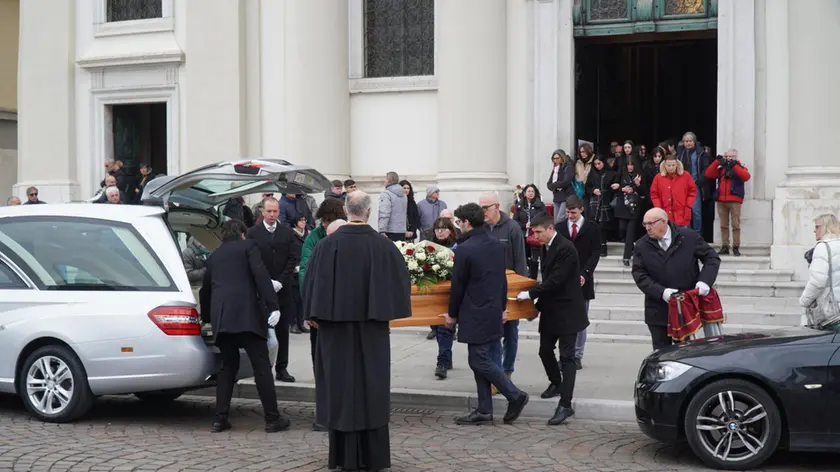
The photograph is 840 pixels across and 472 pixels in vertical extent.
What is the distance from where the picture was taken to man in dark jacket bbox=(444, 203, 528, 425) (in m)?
9.26

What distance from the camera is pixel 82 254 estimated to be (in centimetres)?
964

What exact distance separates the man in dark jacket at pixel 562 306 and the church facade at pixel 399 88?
6797 mm

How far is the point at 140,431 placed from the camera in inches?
362

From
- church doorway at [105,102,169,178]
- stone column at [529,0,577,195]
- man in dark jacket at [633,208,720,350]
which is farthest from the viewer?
church doorway at [105,102,169,178]

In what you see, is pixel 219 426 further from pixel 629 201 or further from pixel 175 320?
pixel 629 201

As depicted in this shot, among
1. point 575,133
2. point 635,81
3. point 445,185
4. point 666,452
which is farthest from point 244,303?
point 635,81

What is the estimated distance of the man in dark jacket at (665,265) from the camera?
952cm

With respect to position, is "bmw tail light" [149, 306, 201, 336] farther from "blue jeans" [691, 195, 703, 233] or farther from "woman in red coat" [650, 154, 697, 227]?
"blue jeans" [691, 195, 703, 233]

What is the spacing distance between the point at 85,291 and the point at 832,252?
6.17 m

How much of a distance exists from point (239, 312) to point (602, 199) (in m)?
8.53

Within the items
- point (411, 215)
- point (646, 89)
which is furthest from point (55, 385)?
point (646, 89)

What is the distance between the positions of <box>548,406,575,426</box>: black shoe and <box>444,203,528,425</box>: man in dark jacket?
1.03 feet

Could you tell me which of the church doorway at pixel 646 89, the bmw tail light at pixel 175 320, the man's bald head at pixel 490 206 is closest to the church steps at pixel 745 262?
the church doorway at pixel 646 89

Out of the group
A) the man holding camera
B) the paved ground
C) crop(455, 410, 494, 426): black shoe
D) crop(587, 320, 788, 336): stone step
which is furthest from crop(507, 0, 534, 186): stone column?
crop(455, 410, 494, 426): black shoe
